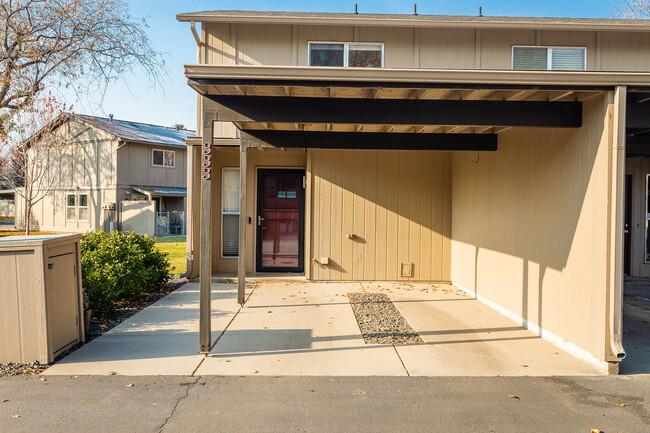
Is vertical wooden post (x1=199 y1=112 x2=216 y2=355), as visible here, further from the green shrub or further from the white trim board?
the white trim board

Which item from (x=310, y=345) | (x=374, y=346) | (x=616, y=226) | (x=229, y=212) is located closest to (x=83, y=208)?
(x=229, y=212)

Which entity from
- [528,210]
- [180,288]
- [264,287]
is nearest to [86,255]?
[180,288]

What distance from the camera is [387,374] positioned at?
411cm

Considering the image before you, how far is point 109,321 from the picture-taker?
5.80 meters

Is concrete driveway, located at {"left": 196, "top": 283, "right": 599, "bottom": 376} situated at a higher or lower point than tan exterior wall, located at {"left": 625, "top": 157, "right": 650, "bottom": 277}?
lower

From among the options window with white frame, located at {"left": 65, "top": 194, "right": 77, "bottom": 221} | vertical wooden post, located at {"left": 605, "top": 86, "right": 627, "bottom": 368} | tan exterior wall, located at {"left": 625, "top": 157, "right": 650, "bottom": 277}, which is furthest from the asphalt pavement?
window with white frame, located at {"left": 65, "top": 194, "right": 77, "bottom": 221}

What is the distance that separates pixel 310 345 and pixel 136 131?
21.5m

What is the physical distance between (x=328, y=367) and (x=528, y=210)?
3.16 metres

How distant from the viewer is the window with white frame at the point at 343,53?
30.1 feet

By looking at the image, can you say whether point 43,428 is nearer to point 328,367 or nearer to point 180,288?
point 328,367

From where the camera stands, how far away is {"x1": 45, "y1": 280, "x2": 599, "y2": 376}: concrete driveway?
4.22 m

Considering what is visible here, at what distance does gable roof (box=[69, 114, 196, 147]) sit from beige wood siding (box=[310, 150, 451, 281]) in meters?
15.4

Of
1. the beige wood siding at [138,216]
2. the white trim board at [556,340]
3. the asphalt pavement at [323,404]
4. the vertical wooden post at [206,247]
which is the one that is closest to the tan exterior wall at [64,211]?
the beige wood siding at [138,216]

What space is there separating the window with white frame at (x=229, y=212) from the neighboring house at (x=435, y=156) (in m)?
0.03
